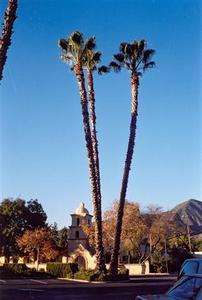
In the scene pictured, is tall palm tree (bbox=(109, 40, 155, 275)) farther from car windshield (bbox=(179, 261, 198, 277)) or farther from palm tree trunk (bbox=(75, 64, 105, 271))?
car windshield (bbox=(179, 261, 198, 277))

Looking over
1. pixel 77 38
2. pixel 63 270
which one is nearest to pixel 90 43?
pixel 77 38

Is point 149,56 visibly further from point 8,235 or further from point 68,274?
point 8,235

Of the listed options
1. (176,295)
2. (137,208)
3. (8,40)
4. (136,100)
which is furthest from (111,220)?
(176,295)

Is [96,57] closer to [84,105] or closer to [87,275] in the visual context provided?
[84,105]

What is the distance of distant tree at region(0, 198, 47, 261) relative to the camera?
66.1m

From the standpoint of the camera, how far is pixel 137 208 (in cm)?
5781

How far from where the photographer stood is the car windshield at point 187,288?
19.2 feet

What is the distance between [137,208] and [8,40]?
44.8 metres

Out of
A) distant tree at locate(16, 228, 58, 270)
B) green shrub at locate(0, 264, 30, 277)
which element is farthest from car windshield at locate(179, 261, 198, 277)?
distant tree at locate(16, 228, 58, 270)

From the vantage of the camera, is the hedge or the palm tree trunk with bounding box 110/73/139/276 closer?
the palm tree trunk with bounding box 110/73/139/276

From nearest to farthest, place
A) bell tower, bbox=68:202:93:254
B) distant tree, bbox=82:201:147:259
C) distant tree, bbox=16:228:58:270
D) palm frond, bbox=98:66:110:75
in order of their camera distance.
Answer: palm frond, bbox=98:66:110:75, distant tree, bbox=82:201:147:259, distant tree, bbox=16:228:58:270, bell tower, bbox=68:202:93:254

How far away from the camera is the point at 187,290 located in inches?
241

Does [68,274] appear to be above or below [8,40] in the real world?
below

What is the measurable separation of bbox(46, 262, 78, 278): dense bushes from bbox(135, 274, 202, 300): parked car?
120ft
